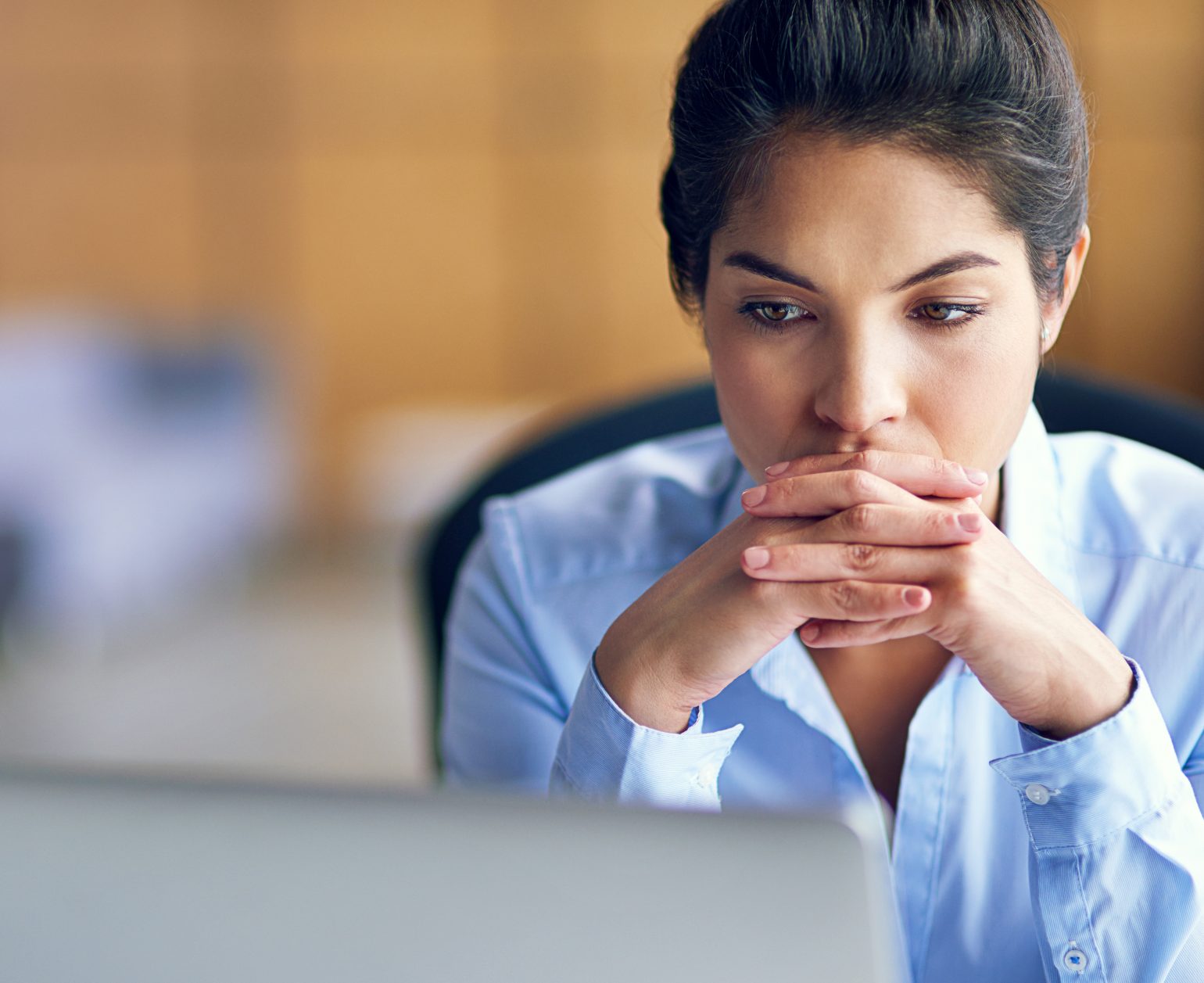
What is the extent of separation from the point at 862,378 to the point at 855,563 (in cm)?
13

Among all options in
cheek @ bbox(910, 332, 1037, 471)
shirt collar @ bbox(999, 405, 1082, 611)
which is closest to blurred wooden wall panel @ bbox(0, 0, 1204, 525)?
shirt collar @ bbox(999, 405, 1082, 611)

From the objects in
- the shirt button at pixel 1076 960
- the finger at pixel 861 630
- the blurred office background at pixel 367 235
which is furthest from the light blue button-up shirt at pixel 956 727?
the blurred office background at pixel 367 235

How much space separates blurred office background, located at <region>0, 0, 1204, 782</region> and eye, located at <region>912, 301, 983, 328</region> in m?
3.76

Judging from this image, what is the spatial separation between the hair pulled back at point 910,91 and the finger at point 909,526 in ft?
0.73

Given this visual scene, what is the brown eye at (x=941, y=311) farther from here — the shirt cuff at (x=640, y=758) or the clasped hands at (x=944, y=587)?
the shirt cuff at (x=640, y=758)

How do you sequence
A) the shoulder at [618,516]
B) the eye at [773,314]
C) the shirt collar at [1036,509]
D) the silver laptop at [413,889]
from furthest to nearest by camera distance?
1. the shoulder at [618,516]
2. the shirt collar at [1036,509]
3. the eye at [773,314]
4. the silver laptop at [413,889]

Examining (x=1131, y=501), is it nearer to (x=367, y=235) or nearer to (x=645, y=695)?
(x=645, y=695)

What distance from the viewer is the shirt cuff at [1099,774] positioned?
77 centimetres

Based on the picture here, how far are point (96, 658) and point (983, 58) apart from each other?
3.72 metres

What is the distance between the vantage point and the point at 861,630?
80cm

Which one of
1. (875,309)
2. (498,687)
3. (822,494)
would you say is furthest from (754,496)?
(498,687)

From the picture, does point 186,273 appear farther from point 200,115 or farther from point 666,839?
point 666,839

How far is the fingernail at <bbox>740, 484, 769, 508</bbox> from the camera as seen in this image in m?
0.83

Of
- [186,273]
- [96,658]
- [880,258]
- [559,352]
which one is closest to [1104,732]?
[880,258]
